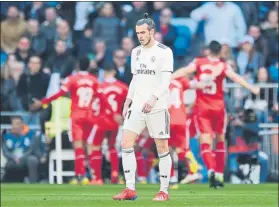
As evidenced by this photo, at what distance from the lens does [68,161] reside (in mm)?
24297

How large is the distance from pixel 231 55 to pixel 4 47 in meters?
5.11

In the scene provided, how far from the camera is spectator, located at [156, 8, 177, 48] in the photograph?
82.6ft

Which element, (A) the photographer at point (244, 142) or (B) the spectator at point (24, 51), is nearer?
(A) the photographer at point (244, 142)

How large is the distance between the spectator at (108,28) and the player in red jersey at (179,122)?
4.21 metres

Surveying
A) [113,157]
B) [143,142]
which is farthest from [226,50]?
[113,157]

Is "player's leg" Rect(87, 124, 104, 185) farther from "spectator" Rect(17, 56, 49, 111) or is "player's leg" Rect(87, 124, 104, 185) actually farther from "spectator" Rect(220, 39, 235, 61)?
"spectator" Rect(220, 39, 235, 61)

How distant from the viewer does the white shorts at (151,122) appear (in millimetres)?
15055

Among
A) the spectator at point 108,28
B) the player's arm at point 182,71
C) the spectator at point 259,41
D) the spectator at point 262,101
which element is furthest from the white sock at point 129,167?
the spectator at point 108,28

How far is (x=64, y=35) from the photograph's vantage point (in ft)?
84.0

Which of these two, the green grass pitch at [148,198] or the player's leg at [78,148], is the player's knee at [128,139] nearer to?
the green grass pitch at [148,198]

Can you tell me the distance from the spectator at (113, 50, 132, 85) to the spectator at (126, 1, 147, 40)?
87cm

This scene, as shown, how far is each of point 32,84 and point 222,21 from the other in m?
4.33

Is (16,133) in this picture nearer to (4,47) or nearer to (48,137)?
(48,137)

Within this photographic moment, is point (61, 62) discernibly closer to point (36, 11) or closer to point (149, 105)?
point (36, 11)
